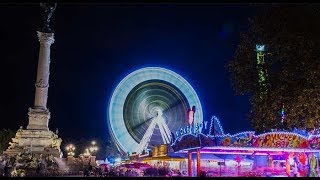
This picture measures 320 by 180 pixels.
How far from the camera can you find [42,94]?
146 ft

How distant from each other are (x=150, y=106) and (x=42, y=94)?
13.2m

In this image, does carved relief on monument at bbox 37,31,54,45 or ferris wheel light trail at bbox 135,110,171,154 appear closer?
carved relief on monument at bbox 37,31,54,45

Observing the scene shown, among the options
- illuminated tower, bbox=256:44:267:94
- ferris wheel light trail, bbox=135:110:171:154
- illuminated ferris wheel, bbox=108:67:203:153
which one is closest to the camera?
illuminated tower, bbox=256:44:267:94

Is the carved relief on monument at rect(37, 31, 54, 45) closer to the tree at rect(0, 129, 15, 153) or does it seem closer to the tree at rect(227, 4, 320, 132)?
the tree at rect(0, 129, 15, 153)

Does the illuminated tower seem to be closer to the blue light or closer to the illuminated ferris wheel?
the blue light

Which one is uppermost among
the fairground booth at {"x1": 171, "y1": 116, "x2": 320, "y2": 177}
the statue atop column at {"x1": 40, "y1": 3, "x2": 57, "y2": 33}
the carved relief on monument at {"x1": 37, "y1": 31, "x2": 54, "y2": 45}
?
the statue atop column at {"x1": 40, "y1": 3, "x2": 57, "y2": 33}

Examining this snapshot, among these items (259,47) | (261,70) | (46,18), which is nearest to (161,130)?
(46,18)

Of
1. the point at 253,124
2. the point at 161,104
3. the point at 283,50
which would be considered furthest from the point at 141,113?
the point at 283,50

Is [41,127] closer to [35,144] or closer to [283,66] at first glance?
[35,144]

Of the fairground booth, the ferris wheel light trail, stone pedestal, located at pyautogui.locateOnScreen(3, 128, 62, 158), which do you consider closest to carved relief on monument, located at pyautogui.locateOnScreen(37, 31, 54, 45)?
stone pedestal, located at pyautogui.locateOnScreen(3, 128, 62, 158)

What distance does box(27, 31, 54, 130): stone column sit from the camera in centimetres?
4284

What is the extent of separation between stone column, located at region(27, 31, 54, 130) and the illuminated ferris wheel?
732 cm

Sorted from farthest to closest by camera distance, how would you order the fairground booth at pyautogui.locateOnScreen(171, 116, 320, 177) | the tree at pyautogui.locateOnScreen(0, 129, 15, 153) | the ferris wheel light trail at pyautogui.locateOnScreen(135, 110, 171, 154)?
1. the tree at pyautogui.locateOnScreen(0, 129, 15, 153)
2. the ferris wheel light trail at pyautogui.locateOnScreen(135, 110, 171, 154)
3. the fairground booth at pyautogui.locateOnScreen(171, 116, 320, 177)

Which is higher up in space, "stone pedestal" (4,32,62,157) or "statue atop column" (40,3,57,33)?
"statue atop column" (40,3,57,33)
